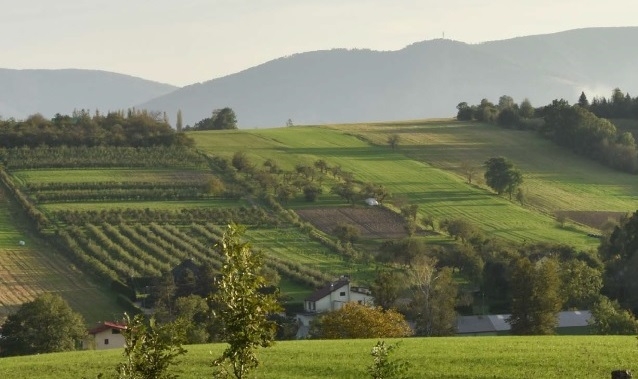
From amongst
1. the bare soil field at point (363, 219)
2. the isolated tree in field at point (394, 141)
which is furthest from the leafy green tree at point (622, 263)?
the isolated tree in field at point (394, 141)

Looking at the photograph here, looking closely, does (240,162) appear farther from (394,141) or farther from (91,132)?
(394,141)

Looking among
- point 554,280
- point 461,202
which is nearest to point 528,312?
point 554,280

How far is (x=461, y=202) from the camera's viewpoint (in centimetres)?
10606

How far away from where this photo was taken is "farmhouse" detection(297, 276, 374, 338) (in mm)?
66625

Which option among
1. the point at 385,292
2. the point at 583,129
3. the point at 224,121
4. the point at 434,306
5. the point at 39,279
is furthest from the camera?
the point at 224,121

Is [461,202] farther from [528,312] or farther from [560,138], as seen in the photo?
[528,312]

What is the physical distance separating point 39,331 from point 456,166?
77.1 meters

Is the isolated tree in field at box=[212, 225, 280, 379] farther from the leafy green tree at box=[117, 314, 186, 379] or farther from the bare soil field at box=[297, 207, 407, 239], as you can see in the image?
the bare soil field at box=[297, 207, 407, 239]

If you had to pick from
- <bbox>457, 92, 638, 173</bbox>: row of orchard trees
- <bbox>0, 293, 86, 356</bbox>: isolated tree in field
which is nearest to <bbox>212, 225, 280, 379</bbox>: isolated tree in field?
<bbox>0, 293, 86, 356</bbox>: isolated tree in field

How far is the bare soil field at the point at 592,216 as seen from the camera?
331ft

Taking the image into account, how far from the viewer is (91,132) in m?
115

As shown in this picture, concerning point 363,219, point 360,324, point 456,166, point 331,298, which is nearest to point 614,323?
point 360,324

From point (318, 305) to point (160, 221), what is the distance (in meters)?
26.1

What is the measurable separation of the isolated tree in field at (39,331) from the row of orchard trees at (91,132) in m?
59.7
